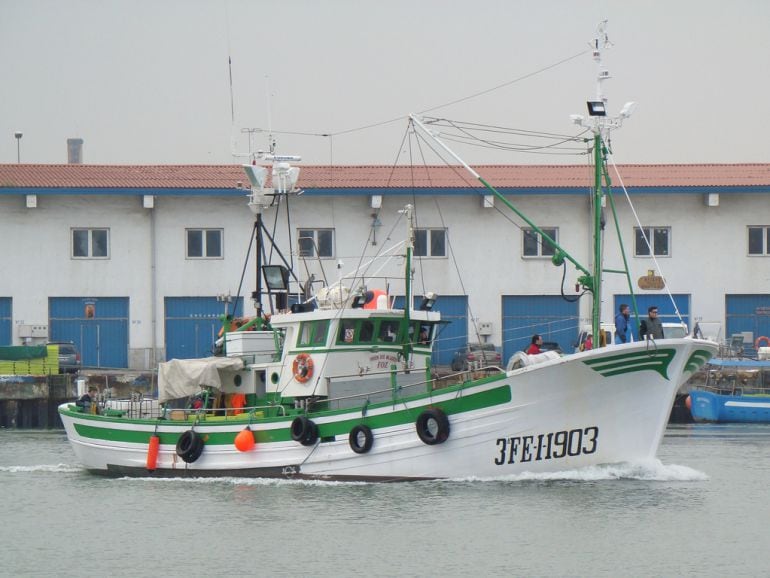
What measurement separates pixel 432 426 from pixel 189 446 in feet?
18.5

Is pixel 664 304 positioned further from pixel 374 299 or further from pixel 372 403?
pixel 372 403

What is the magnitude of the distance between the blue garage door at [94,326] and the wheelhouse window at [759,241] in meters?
22.4

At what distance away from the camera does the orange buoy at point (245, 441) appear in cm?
2909

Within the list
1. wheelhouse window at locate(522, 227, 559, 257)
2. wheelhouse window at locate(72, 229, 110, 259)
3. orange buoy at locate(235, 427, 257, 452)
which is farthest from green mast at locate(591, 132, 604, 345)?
wheelhouse window at locate(72, 229, 110, 259)

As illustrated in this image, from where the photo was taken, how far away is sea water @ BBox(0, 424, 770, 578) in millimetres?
21922

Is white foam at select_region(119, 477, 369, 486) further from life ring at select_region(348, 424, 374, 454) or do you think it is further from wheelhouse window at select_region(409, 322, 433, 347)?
wheelhouse window at select_region(409, 322, 433, 347)

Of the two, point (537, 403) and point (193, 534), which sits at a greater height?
point (537, 403)

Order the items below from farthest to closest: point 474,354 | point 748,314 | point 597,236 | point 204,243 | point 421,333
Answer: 1. point 748,314
2. point 204,243
3. point 474,354
4. point 421,333
5. point 597,236

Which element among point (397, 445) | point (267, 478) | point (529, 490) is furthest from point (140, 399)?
→ point (529, 490)

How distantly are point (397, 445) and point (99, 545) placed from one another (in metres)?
6.42

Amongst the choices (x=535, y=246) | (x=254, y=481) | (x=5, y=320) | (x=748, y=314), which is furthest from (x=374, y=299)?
(x=748, y=314)

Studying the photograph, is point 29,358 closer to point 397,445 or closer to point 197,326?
point 197,326

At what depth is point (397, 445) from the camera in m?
27.8

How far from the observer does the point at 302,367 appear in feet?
96.5
